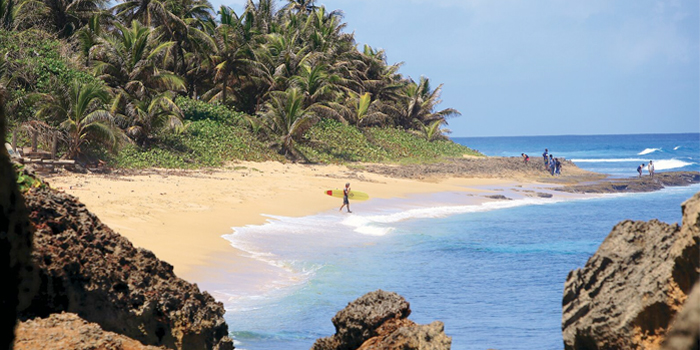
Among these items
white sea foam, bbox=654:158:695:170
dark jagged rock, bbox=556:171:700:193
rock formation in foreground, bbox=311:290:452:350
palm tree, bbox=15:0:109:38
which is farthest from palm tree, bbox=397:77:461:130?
rock formation in foreground, bbox=311:290:452:350

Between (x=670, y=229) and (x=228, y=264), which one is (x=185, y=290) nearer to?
(x=670, y=229)

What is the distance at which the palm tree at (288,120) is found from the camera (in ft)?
100

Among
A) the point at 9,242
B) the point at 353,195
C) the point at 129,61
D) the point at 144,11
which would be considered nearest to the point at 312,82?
the point at 144,11

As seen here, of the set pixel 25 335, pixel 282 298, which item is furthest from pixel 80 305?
pixel 282 298

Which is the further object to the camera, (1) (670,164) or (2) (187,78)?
(1) (670,164)

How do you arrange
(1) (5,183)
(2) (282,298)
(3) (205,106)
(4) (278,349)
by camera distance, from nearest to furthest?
1. (1) (5,183)
2. (4) (278,349)
3. (2) (282,298)
4. (3) (205,106)

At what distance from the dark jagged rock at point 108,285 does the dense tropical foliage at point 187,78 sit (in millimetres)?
16226

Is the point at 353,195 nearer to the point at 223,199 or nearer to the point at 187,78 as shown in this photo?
the point at 223,199

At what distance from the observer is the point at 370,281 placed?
472 inches

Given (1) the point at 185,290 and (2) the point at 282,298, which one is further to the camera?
(2) the point at 282,298

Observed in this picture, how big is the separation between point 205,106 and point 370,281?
73.4ft

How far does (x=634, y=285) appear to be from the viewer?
12.8ft

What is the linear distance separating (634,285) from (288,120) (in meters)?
27.6

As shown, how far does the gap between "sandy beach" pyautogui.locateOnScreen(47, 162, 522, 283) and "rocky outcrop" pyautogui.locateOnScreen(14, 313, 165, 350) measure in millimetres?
6565
